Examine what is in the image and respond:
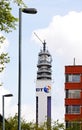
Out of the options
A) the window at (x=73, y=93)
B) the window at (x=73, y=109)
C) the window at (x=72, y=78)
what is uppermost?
the window at (x=72, y=78)

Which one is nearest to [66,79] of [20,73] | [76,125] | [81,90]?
[81,90]

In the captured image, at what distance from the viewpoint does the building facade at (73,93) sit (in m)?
118

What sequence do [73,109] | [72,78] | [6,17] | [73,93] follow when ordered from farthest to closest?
[73,93]
[72,78]
[73,109]
[6,17]

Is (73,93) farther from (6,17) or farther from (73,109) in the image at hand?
Answer: (6,17)

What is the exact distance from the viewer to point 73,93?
12062cm

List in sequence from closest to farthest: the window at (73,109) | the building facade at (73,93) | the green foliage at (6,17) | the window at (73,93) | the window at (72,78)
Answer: the green foliage at (6,17)
the building facade at (73,93)
the window at (73,109)
the window at (72,78)
the window at (73,93)

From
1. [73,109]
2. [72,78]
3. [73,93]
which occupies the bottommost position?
[73,109]

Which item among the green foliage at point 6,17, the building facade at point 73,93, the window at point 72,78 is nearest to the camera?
the green foliage at point 6,17

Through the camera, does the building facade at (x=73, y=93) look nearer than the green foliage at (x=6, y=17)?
No

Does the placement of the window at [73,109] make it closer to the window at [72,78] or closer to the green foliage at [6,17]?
the window at [72,78]

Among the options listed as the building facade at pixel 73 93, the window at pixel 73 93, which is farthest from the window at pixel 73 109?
the window at pixel 73 93

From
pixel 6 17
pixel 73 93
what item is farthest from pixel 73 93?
pixel 6 17

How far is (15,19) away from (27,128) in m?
55.5

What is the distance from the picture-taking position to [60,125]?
317ft
